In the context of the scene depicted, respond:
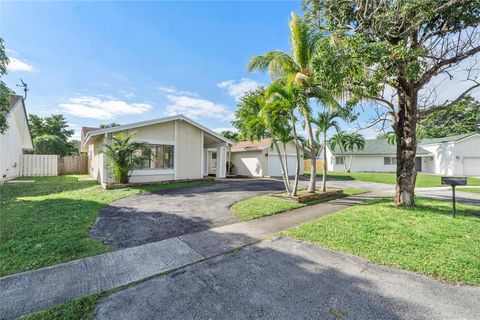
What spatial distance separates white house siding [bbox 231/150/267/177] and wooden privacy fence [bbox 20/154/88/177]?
1472 centimetres

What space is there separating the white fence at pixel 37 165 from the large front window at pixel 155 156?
11815 mm

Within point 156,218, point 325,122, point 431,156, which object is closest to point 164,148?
point 156,218

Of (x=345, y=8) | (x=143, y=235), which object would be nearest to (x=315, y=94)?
(x=345, y=8)

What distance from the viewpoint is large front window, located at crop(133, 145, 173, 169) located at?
38.6ft

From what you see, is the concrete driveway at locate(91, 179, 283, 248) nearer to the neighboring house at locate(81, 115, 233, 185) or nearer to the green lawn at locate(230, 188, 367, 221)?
the green lawn at locate(230, 188, 367, 221)

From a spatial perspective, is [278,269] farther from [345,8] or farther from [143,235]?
[345,8]

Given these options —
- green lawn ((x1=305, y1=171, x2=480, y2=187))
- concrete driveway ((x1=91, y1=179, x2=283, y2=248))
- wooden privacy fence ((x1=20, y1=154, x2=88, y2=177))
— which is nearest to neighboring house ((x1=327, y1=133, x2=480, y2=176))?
green lawn ((x1=305, y1=171, x2=480, y2=187))

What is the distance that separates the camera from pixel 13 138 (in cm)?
1421

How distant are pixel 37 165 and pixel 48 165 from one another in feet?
2.18

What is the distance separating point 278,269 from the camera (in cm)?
327

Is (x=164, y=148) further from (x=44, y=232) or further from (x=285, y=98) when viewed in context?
(x=44, y=232)

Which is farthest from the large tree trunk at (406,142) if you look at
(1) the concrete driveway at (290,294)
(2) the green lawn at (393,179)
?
(2) the green lawn at (393,179)

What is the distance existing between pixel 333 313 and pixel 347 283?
75 centimetres

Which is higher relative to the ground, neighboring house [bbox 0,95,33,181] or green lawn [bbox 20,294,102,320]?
neighboring house [bbox 0,95,33,181]
